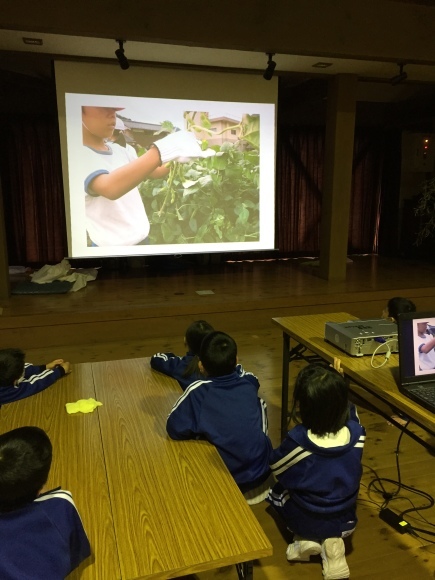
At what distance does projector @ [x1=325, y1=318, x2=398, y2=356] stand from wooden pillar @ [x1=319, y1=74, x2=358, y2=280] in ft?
10.5

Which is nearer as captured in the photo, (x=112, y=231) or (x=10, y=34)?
(x=10, y=34)

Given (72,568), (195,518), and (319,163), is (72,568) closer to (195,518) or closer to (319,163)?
(195,518)

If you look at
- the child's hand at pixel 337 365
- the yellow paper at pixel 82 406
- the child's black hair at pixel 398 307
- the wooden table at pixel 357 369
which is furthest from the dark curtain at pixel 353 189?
the yellow paper at pixel 82 406

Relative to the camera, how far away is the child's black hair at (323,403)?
1.47 m

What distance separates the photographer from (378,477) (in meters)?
2.19

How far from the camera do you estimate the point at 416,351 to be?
Answer: 1.63 meters

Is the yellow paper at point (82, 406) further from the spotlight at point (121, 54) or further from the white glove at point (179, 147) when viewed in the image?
the white glove at point (179, 147)

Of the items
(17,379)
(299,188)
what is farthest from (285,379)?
(299,188)

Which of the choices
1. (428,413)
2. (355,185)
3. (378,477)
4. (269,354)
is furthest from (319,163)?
(428,413)

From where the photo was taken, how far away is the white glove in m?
4.88

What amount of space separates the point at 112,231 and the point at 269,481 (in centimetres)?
353

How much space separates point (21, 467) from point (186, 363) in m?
1.05

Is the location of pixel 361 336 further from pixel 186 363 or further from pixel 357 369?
pixel 186 363

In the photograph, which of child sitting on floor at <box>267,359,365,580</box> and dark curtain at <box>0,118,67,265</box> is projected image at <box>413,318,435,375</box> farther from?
dark curtain at <box>0,118,67,265</box>
